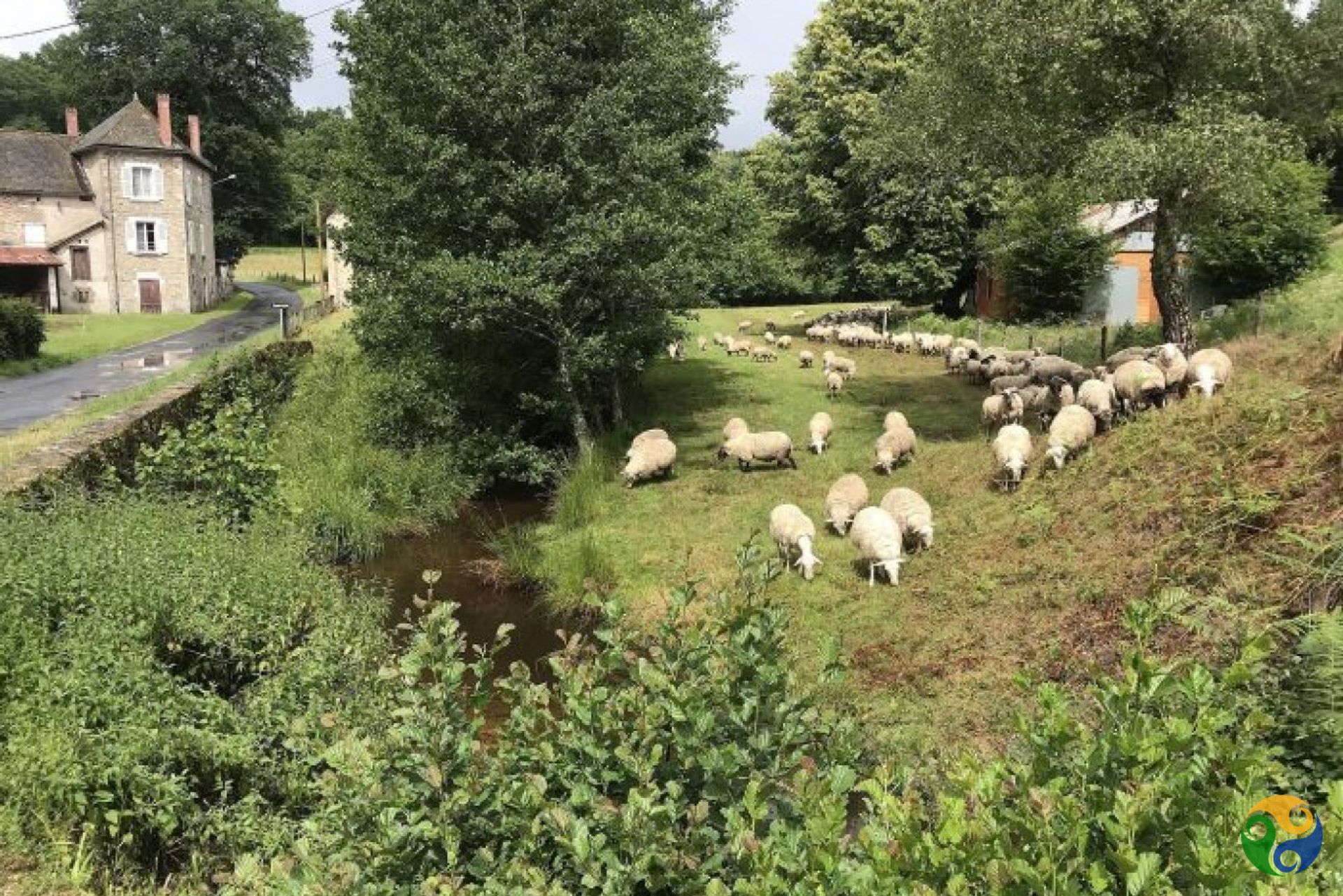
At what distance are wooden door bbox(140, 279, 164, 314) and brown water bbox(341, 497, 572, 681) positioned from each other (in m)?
41.4

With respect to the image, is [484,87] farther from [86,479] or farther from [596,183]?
[86,479]

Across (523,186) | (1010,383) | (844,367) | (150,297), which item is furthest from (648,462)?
(150,297)

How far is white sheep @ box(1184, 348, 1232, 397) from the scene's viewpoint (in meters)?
13.2

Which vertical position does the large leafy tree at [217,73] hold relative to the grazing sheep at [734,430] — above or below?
above

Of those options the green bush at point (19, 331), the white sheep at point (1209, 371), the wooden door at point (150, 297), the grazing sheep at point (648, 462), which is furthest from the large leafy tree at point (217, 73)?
the white sheep at point (1209, 371)

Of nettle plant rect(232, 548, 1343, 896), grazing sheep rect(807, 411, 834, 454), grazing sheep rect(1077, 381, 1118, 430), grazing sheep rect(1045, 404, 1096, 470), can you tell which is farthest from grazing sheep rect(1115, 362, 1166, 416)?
nettle plant rect(232, 548, 1343, 896)

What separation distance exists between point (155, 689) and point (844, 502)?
30.7 feet

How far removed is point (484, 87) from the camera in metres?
16.4

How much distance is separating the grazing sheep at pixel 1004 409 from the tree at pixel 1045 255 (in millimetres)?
15535

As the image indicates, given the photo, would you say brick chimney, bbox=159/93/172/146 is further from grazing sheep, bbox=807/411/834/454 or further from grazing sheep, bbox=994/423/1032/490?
grazing sheep, bbox=994/423/1032/490

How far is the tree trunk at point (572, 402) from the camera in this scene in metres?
18.3

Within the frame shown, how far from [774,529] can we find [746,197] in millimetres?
11616

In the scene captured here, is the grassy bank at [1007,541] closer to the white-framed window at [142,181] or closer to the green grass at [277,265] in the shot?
the white-framed window at [142,181]

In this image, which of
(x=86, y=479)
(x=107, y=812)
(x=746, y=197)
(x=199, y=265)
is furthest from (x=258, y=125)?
(x=107, y=812)
